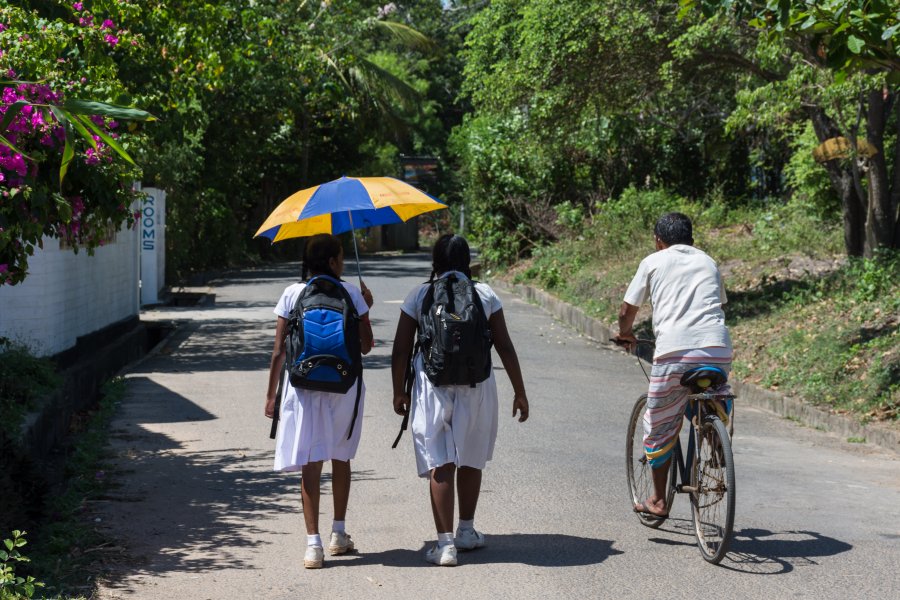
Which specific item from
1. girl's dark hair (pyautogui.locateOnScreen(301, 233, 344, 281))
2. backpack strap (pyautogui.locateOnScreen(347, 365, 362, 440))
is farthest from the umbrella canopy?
backpack strap (pyautogui.locateOnScreen(347, 365, 362, 440))

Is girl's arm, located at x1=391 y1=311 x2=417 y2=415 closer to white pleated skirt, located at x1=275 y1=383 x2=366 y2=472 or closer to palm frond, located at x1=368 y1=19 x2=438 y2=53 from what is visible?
white pleated skirt, located at x1=275 y1=383 x2=366 y2=472

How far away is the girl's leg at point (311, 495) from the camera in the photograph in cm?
616

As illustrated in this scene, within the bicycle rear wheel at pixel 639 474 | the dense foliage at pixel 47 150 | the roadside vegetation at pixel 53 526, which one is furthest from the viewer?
the bicycle rear wheel at pixel 639 474

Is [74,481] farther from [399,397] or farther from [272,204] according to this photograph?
[272,204]

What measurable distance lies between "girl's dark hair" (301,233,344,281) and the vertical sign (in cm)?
1721

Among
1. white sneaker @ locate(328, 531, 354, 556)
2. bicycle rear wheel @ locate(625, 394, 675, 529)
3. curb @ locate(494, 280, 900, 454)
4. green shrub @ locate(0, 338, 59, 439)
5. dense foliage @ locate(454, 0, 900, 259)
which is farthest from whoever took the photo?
dense foliage @ locate(454, 0, 900, 259)

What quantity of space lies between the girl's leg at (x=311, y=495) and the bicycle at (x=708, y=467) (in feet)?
6.57

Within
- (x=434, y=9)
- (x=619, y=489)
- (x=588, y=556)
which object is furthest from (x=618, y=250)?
(x=434, y=9)

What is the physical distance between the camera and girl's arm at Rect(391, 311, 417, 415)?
6289 mm

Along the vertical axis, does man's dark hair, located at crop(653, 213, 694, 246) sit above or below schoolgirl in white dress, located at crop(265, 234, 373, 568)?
above

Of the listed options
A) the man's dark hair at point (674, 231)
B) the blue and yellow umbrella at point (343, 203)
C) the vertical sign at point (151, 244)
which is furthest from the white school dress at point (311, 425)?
the vertical sign at point (151, 244)

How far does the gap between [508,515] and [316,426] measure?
1670 millimetres

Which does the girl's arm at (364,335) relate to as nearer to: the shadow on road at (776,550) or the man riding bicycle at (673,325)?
the man riding bicycle at (673,325)

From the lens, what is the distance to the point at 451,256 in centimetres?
630
